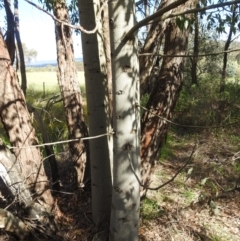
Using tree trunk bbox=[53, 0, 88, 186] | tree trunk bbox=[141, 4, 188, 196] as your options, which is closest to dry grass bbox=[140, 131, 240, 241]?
tree trunk bbox=[141, 4, 188, 196]

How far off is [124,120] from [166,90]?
1155 millimetres

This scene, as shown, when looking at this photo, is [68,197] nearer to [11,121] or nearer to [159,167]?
[11,121]

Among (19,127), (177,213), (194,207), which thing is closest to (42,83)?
(177,213)

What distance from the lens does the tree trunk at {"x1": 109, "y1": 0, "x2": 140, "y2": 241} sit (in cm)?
173

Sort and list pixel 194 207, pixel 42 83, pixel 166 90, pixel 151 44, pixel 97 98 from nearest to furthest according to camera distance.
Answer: pixel 97 98, pixel 151 44, pixel 166 90, pixel 194 207, pixel 42 83

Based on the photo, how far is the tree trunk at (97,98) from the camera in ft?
7.68

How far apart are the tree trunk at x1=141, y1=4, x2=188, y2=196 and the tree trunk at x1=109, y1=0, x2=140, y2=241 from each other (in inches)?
35.6

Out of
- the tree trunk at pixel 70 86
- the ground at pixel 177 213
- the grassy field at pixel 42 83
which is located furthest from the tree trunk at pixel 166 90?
the grassy field at pixel 42 83

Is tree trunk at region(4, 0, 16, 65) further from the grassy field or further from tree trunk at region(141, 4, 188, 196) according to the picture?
the grassy field

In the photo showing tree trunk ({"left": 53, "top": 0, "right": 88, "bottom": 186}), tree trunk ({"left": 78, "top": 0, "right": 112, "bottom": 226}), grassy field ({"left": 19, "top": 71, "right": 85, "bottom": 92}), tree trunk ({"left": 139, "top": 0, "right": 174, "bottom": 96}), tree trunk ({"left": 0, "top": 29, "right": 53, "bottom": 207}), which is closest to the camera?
tree trunk ({"left": 78, "top": 0, "right": 112, "bottom": 226})

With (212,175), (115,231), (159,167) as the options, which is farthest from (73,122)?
(212,175)

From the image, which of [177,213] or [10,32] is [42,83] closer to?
[10,32]

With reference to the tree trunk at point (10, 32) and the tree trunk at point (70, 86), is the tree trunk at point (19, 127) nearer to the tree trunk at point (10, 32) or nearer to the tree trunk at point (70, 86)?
the tree trunk at point (70, 86)

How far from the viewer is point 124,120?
194 cm
